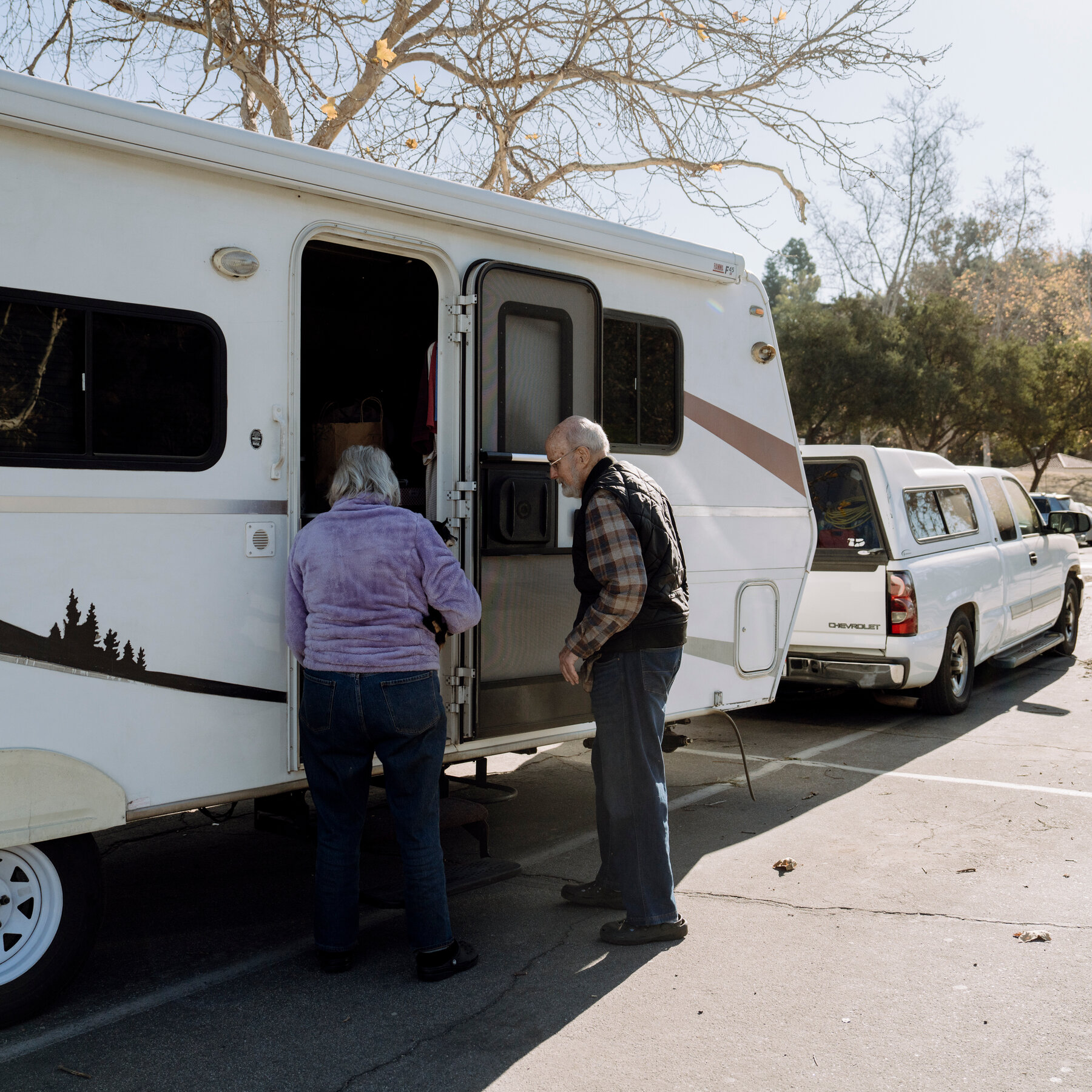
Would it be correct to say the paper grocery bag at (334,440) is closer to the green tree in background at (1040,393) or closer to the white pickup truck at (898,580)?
the white pickup truck at (898,580)

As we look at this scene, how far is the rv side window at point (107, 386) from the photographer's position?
3.41 m

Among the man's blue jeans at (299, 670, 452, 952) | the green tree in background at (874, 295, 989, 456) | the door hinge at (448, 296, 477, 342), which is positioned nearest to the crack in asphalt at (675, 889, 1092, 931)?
the man's blue jeans at (299, 670, 452, 952)

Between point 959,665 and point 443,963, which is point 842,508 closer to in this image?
point 959,665

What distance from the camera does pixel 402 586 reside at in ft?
12.4

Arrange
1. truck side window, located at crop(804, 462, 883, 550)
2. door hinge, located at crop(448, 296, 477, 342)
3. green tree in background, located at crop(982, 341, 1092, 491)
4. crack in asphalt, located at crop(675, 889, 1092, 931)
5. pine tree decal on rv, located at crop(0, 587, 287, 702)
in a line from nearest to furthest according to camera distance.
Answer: pine tree decal on rv, located at crop(0, 587, 287, 702) < crack in asphalt, located at crop(675, 889, 1092, 931) < door hinge, located at crop(448, 296, 477, 342) < truck side window, located at crop(804, 462, 883, 550) < green tree in background, located at crop(982, 341, 1092, 491)

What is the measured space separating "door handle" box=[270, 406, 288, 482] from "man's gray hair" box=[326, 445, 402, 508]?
8.5 inches

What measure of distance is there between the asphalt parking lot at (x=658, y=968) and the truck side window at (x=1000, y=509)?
11.4ft

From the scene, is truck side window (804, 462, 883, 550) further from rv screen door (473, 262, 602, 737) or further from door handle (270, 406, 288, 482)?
door handle (270, 406, 288, 482)

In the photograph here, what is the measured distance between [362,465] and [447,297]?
0.95 m

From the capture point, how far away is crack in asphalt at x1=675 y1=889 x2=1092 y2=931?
4301mm

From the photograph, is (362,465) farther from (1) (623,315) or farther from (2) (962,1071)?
(2) (962,1071)

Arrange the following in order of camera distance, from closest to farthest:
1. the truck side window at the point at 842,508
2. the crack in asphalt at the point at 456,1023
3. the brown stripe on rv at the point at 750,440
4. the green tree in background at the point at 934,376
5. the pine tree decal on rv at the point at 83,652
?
1. the crack in asphalt at the point at 456,1023
2. the pine tree decal on rv at the point at 83,652
3. the brown stripe on rv at the point at 750,440
4. the truck side window at the point at 842,508
5. the green tree in background at the point at 934,376

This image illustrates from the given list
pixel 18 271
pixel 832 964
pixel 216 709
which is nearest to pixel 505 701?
pixel 216 709

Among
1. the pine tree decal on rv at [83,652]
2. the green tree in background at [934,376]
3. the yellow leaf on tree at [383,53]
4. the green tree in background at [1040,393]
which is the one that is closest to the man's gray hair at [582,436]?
the pine tree decal on rv at [83,652]
